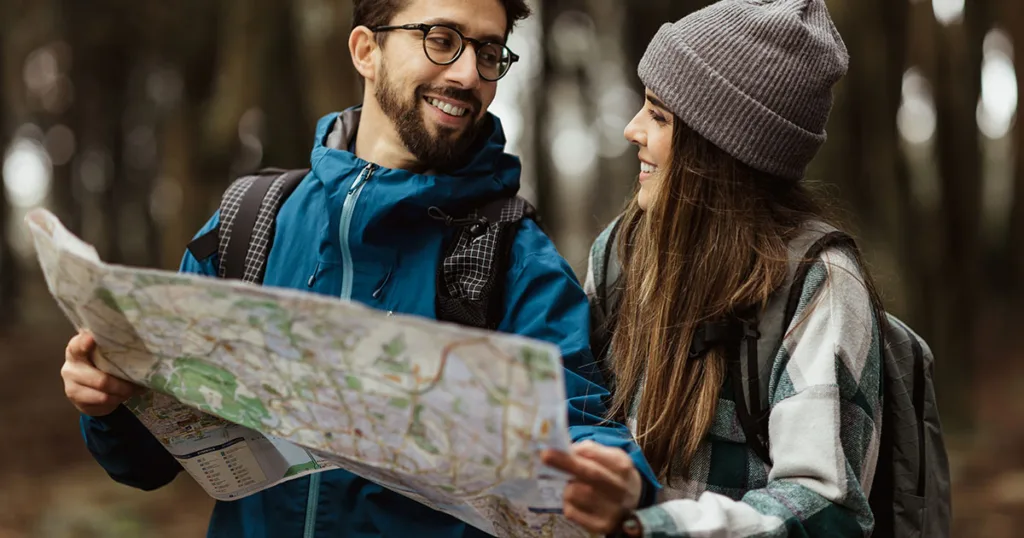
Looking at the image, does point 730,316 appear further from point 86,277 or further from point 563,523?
point 86,277

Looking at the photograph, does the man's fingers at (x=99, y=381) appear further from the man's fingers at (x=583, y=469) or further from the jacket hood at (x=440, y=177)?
the man's fingers at (x=583, y=469)

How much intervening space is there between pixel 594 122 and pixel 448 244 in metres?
16.5

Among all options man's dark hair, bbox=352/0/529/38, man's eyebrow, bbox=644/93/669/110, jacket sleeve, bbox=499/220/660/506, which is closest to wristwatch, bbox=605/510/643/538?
jacket sleeve, bbox=499/220/660/506

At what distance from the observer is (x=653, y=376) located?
2.33 m

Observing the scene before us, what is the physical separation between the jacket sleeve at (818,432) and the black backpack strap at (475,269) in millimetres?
618

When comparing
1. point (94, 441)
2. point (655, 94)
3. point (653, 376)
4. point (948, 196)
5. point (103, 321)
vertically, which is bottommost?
point (948, 196)

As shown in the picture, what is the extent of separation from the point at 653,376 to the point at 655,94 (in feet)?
2.15

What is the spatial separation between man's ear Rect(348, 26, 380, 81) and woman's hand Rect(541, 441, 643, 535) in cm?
135

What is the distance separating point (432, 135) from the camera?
8.48 ft

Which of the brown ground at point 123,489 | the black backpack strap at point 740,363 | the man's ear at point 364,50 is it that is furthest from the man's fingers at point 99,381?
the brown ground at point 123,489

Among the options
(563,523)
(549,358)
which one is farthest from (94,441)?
(549,358)

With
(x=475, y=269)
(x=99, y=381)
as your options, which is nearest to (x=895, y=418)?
(x=475, y=269)

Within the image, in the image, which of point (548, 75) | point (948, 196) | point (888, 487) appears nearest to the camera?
point (888, 487)

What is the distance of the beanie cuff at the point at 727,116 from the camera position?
7.75 ft
